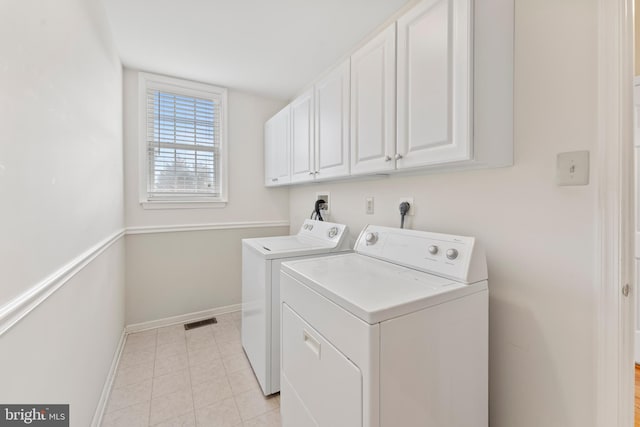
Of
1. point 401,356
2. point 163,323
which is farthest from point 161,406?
point 401,356

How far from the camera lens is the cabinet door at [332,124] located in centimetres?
175

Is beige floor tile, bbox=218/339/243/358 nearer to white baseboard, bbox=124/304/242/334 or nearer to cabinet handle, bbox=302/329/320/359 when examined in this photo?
white baseboard, bbox=124/304/242/334

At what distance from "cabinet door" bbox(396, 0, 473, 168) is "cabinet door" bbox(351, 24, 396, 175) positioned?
2.2 inches

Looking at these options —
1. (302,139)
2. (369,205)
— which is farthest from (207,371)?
(302,139)

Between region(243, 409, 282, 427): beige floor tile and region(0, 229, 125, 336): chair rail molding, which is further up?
region(0, 229, 125, 336): chair rail molding

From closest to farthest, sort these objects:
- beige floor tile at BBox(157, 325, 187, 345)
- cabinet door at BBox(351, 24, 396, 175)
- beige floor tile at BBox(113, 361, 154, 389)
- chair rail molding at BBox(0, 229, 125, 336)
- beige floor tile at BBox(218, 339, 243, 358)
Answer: chair rail molding at BBox(0, 229, 125, 336), cabinet door at BBox(351, 24, 396, 175), beige floor tile at BBox(113, 361, 154, 389), beige floor tile at BBox(218, 339, 243, 358), beige floor tile at BBox(157, 325, 187, 345)

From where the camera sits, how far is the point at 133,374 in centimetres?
194

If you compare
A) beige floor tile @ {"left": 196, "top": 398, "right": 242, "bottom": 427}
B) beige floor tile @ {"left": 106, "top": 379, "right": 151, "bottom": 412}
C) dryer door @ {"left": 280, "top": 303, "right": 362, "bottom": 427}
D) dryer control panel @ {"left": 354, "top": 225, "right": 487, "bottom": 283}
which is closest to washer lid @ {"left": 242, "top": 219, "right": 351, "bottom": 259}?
dryer control panel @ {"left": 354, "top": 225, "right": 487, "bottom": 283}

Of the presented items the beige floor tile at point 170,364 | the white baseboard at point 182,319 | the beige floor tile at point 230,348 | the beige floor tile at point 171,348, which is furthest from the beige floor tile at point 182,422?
the white baseboard at point 182,319

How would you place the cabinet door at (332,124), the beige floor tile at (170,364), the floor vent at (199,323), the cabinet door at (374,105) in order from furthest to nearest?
the floor vent at (199,323) → the beige floor tile at (170,364) → the cabinet door at (332,124) → the cabinet door at (374,105)

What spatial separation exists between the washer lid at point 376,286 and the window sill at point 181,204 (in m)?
1.83

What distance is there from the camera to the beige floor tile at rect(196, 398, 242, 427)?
1524mm

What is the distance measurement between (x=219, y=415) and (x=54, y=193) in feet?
4.75

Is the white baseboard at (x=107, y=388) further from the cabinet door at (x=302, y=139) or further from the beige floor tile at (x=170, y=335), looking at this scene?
the cabinet door at (x=302, y=139)
